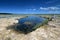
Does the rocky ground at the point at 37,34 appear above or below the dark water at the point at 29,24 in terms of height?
below

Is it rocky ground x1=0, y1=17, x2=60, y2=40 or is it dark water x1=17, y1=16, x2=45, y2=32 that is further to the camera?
dark water x1=17, y1=16, x2=45, y2=32

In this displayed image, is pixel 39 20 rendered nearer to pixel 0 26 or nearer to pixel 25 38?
pixel 25 38

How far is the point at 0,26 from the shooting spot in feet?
16.9

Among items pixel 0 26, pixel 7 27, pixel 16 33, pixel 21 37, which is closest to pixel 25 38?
pixel 21 37

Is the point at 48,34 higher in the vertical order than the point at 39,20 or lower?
lower

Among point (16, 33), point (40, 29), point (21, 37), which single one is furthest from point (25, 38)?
point (40, 29)

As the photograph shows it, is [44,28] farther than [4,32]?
Yes

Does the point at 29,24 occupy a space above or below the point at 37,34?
above

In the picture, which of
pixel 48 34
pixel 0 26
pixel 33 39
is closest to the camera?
pixel 33 39

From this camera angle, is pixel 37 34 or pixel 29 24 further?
pixel 29 24

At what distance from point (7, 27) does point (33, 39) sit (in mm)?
1593

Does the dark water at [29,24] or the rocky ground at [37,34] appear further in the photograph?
the dark water at [29,24]

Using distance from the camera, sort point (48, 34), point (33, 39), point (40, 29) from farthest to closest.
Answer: point (40, 29) < point (48, 34) < point (33, 39)

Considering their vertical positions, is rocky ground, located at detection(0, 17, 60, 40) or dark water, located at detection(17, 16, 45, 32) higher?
dark water, located at detection(17, 16, 45, 32)
